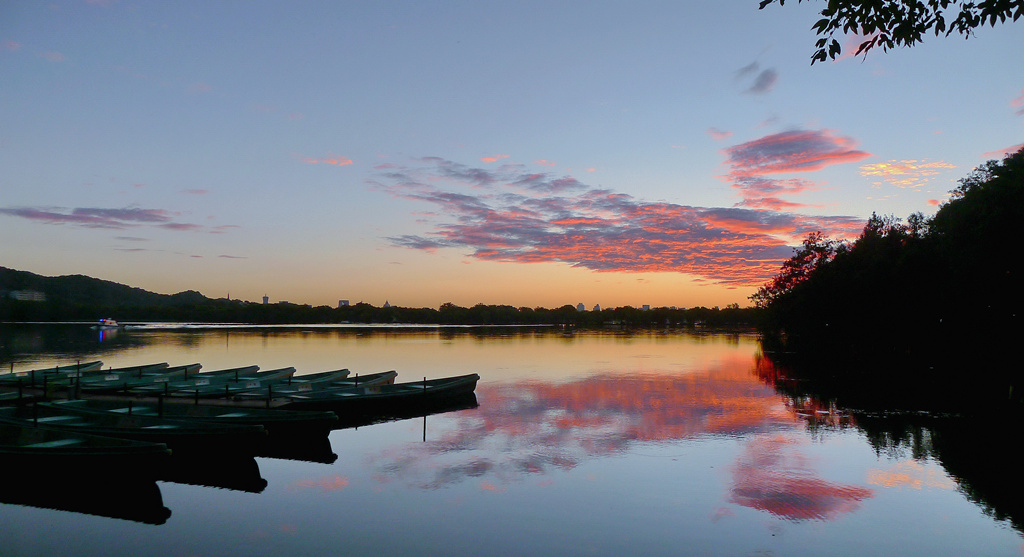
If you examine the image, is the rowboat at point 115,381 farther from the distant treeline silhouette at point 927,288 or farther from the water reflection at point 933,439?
the distant treeline silhouette at point 927,288

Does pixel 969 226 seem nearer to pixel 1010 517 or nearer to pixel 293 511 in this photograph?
pixel 1010 517

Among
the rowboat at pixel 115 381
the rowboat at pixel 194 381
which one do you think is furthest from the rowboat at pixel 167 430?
the rowboat at pixel 115 381

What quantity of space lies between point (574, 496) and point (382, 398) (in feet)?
46.3

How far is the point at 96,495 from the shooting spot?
15172 millimetres

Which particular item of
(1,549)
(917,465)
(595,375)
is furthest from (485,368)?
(1,549)

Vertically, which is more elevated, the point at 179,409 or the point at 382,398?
the point at 179,409

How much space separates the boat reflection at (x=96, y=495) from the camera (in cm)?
1424

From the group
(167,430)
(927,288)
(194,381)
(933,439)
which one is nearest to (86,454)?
(167,430)

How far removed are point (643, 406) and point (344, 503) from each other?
1815cm

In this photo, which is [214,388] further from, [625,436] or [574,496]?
[574,496]

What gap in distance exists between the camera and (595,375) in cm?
4434

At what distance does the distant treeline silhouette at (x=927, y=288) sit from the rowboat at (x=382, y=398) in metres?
26.6

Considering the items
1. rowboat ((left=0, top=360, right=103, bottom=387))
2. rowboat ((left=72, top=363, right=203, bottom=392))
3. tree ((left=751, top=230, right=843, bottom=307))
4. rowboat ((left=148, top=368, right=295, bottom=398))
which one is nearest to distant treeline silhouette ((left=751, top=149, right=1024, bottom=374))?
tree ((left=751, top=230, right=843, bottom=307))

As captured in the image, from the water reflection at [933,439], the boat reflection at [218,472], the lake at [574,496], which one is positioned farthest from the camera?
the boat reflection at [218,472]
